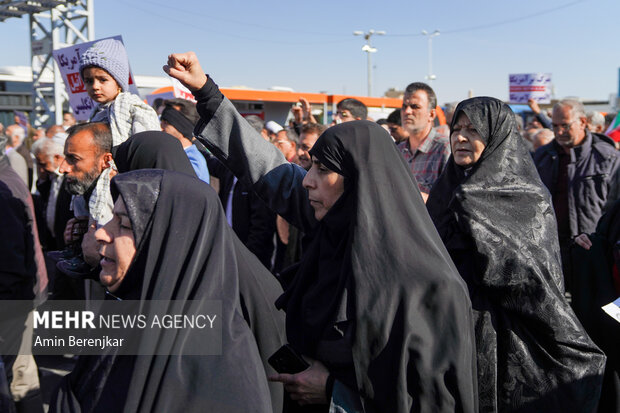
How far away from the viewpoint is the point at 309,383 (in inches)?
79.5

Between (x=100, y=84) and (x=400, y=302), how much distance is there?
9.13 ft

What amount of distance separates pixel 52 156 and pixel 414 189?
4.87 m

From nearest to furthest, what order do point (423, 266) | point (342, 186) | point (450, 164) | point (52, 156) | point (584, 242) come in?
1. point (423, 266)
2. point (342, 186)
3. point (450, 164)
4. point (584, 242)
5. point (52, 156)

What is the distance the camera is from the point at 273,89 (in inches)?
870

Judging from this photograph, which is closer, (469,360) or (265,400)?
(265,400)

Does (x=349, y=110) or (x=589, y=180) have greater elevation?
(x=349, y=110)

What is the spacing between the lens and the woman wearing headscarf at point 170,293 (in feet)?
5.17

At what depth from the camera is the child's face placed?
378 cm

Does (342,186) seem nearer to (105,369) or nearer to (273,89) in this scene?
(105,369)

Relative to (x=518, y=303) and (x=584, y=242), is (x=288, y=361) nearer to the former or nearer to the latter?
(x=518, y=303)

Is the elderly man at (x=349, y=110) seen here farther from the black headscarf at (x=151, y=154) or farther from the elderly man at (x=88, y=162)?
the black headscarf at (x=151, y=154)

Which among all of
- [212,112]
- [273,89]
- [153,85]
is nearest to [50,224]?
[212,112]

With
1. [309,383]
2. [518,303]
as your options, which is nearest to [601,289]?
[518,303]

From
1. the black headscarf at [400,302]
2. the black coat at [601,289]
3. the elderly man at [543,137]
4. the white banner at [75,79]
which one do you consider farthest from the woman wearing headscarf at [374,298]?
the elderly man at [543,137]
